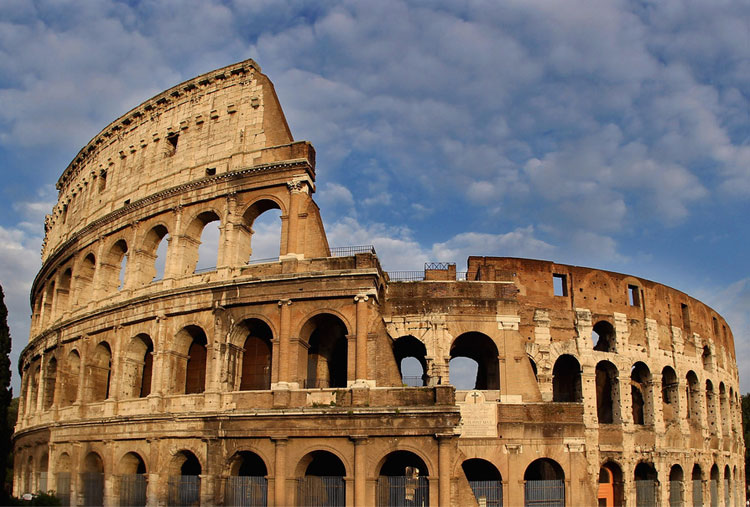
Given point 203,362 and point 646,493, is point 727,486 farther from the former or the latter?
point 203,362

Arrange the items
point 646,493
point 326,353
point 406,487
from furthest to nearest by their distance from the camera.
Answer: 1. point 646,493
2. point 326,353
3. point 406,487

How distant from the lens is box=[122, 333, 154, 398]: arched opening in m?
21.6

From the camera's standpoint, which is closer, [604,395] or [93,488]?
[93,488]

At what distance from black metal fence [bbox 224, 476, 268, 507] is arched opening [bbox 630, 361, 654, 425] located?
49.1 feet

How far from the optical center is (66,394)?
24.4 meters

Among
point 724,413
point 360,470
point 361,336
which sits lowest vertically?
point 360,470

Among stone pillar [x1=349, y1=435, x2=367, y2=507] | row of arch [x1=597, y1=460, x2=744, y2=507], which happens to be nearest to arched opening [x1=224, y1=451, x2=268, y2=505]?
stone pillar [x1=349, y1=435, x2=367, y2=507]

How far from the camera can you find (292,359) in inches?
732

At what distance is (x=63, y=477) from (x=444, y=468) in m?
13.6

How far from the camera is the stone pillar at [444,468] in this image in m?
16.9

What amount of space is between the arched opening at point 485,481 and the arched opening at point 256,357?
6.97 metres

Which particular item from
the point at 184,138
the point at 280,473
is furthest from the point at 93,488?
the point at 184,138

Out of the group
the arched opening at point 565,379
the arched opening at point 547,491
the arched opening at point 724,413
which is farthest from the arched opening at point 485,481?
the arched opening at point 724,413

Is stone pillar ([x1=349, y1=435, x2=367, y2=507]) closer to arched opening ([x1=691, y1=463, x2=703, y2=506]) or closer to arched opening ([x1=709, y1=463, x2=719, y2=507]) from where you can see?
arched opening ([x1=691, y1=463, x2=703, y2=506])
